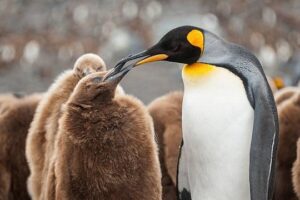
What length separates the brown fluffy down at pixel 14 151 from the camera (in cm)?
512

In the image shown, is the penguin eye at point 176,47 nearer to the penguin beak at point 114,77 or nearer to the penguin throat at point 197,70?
the penguin throat at point 197,70

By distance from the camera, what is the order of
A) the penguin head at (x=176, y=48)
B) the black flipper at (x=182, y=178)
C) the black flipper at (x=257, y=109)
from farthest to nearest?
the black flipper at (x=182, y=178) → the penguin head at (x=176, y=48) → the black flipper at (x=257, y=109)

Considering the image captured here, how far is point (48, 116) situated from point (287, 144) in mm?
1685

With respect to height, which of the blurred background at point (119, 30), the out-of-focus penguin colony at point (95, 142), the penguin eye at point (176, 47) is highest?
the penguin eye at point (176, 47)

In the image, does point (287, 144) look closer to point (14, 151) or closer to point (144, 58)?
point (144, 58)

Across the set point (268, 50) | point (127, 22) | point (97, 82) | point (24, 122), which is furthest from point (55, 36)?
point (97, 82)

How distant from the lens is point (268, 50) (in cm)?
1798

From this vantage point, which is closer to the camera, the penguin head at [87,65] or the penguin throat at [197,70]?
the penguin throat at [197,70]

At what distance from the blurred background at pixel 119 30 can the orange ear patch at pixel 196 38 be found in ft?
35.1

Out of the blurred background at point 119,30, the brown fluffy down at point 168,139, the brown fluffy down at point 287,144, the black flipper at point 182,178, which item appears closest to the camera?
the black flipper at point 182,178

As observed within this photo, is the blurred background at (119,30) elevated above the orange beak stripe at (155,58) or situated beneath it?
situated beneath

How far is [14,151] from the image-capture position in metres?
5.16

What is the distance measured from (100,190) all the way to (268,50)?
14794 mm

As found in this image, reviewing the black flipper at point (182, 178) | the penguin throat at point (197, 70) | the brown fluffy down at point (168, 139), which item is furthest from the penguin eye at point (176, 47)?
the brown fluffy down at point (168, 139)
